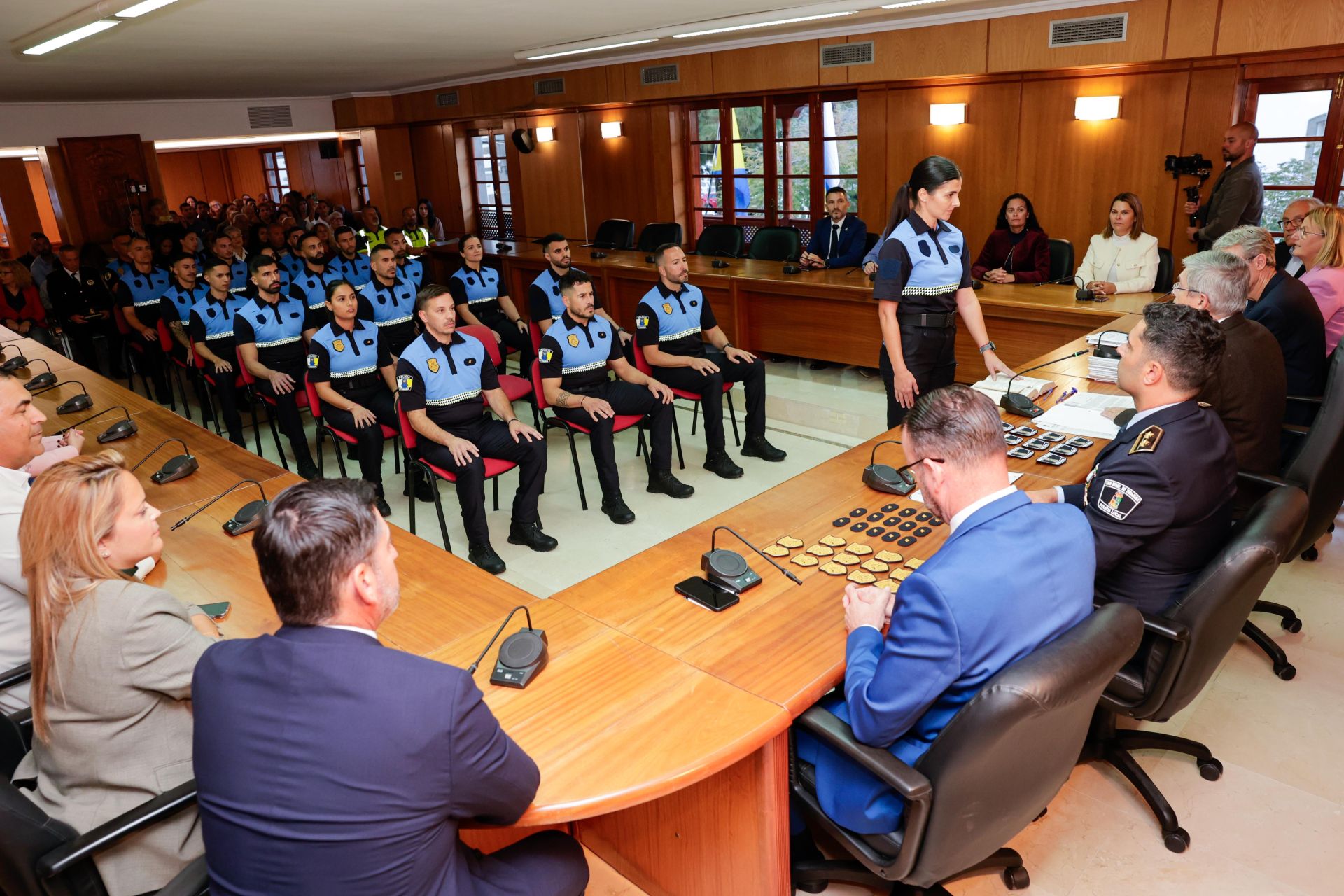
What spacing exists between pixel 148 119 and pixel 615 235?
677 centimetres

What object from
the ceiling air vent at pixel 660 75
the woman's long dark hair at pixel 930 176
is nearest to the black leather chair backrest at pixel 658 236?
the ceiling air vent at pixel 660 75

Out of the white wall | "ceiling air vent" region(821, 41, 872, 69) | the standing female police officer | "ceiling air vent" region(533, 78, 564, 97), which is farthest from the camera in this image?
the white wall

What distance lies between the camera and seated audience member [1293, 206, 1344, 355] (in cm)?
393

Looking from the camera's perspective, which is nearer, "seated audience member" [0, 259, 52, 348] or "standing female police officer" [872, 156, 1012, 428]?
"standing female police officer" [872, 156, 1012, 428]

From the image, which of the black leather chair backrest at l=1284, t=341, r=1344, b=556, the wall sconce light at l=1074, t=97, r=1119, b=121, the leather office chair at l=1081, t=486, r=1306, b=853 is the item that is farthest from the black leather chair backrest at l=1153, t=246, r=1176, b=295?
the leather office chair at l=1081, t=486, r=1306, b=853

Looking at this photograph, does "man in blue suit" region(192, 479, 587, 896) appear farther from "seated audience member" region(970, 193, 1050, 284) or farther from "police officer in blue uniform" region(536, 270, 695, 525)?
"seated audience member" region(970, 193, 1050, 284)

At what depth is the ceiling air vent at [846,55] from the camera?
7.35 metres

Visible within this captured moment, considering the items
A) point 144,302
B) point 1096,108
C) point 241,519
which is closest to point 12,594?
point 241,519

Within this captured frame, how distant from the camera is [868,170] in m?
7.97

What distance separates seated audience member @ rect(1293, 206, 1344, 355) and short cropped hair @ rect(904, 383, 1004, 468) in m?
3.16

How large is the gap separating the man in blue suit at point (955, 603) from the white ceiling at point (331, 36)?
14.4 ft

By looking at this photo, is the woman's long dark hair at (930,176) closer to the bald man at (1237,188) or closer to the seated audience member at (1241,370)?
the seated audience member at (1241,370)

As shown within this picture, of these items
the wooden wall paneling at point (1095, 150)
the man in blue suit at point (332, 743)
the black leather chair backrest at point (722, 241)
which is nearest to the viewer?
the man in blue suit at point (332, 743)

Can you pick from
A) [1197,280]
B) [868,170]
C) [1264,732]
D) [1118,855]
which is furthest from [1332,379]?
[868,170]
